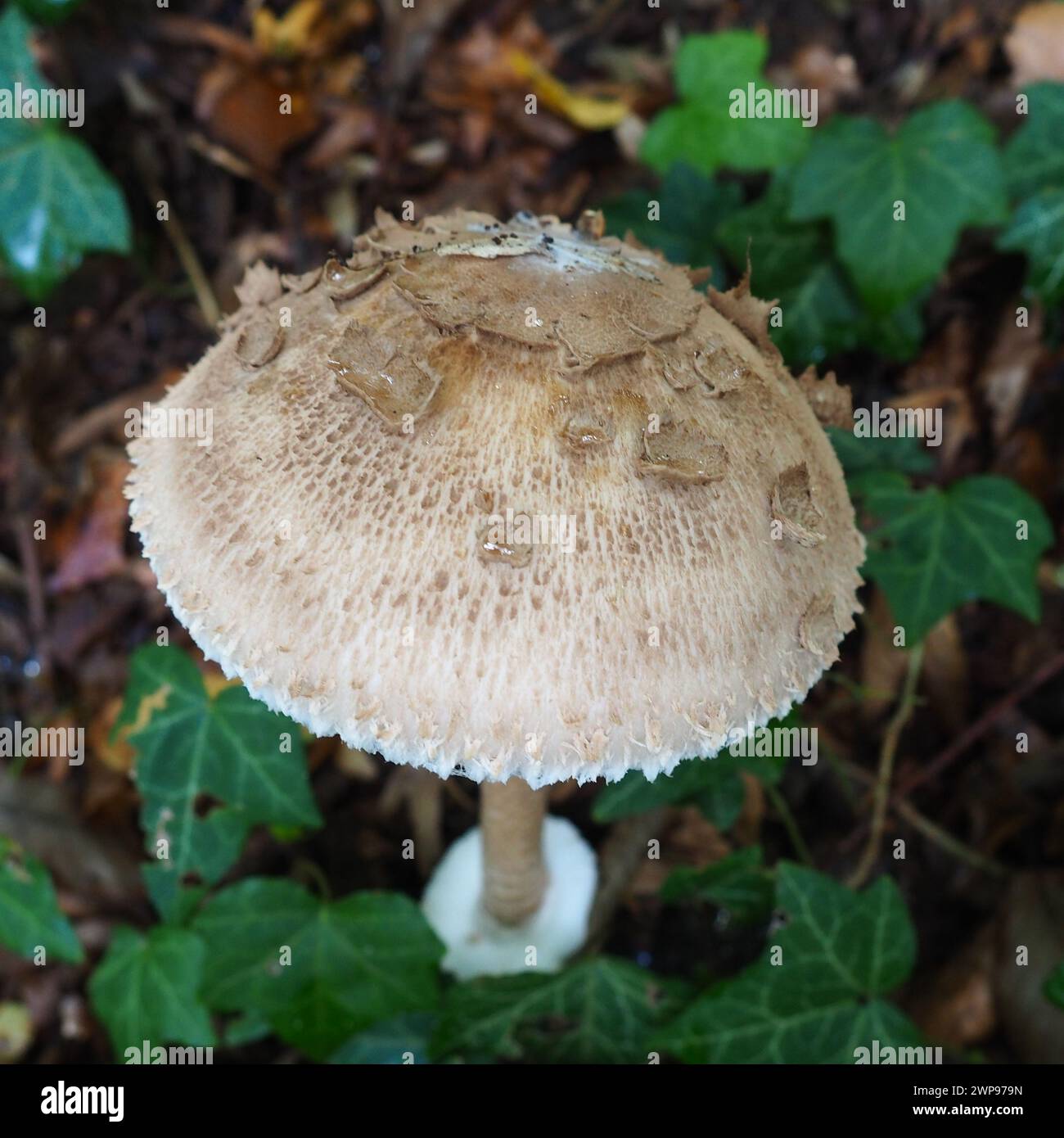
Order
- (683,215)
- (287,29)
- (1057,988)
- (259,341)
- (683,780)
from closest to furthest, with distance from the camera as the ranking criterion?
(259,341)
(1057,988)
(683,780)
(683,215)
(287,29)

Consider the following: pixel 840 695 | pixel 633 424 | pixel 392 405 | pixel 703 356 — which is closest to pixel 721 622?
pixel 633 424

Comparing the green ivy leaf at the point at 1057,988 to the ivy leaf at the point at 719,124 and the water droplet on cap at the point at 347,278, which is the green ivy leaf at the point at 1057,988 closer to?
the water droplet on cap at the point at 347,278

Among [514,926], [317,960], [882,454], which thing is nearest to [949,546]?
[882,454]

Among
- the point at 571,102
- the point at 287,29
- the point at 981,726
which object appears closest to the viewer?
the point at 981,726

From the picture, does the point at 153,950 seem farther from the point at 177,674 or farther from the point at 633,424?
the point at 633,424

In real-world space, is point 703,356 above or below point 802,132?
below

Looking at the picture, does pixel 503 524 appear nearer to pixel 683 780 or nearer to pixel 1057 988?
pixel 683 780
